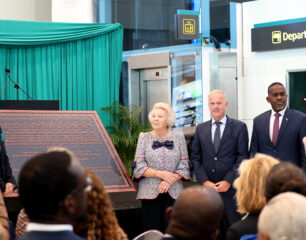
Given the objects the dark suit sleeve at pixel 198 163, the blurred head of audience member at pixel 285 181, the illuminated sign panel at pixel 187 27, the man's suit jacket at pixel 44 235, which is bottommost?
the dark suit sleeve at pixel 198 163

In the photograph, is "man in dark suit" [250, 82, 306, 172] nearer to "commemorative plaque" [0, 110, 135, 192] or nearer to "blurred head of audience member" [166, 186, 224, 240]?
"commemorative plaque" [0, 110, 135, 192]

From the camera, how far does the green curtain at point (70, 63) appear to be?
9.62m

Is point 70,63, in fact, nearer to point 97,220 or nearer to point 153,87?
point 153,87

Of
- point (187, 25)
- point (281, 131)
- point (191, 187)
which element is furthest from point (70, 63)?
point (191, 187)

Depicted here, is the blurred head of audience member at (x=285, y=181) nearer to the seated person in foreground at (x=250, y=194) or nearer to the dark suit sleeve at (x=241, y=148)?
the seated person in foreground at (x=250, y=194)

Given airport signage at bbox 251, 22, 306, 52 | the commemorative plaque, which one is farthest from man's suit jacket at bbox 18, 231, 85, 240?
Answer: airport signage at bbox 251, 22, 306, 52

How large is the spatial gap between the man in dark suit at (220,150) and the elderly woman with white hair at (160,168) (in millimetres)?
164

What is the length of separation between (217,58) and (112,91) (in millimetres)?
2349

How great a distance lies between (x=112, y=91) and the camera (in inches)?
395

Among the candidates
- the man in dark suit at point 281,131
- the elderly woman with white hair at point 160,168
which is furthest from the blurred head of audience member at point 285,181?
the elderly woman with white hair at point 160,168

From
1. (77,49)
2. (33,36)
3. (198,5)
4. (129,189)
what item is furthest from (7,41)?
(129,189)

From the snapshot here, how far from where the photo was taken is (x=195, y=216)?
1.64 meters

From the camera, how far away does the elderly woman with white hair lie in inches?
171

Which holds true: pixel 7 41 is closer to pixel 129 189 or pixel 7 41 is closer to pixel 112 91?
pixel 112 91
